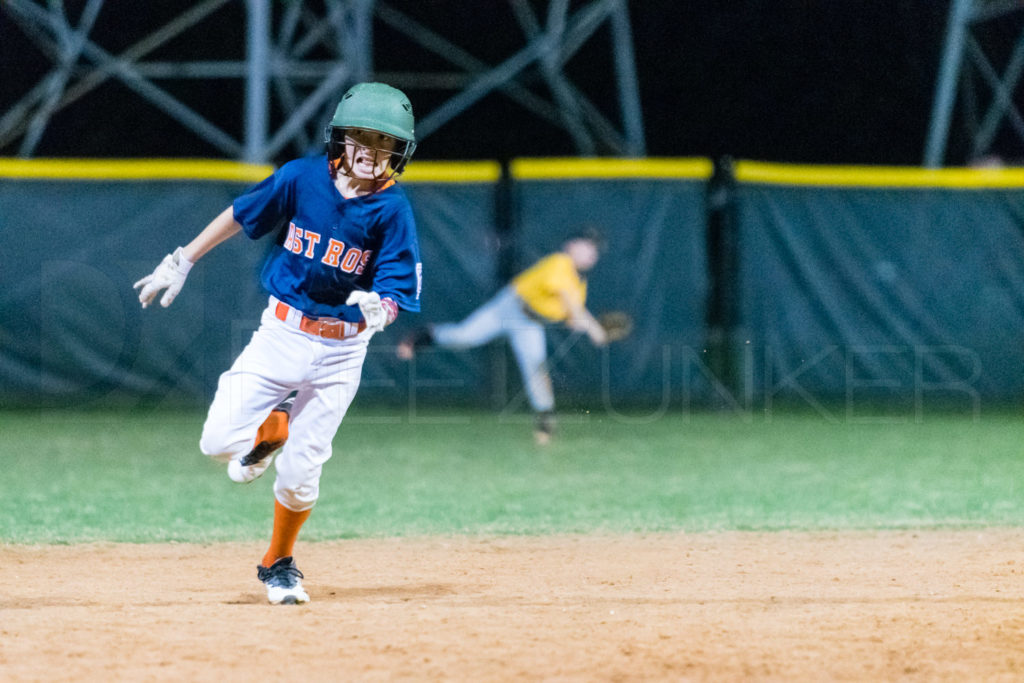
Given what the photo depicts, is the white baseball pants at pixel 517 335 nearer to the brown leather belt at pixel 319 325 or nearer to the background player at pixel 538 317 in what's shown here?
the background player at pixel 538 317

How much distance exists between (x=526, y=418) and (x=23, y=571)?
771 cm

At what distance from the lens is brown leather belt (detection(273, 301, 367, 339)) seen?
528cm

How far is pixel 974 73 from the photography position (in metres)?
20.2

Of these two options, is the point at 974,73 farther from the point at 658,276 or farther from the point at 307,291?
the point at 307,291

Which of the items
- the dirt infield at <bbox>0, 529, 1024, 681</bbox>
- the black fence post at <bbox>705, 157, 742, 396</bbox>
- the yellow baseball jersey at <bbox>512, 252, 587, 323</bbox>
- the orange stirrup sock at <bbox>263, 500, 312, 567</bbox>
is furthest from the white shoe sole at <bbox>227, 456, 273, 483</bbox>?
the black fence post at <bbox>705, 157, 742, 396</bbox>

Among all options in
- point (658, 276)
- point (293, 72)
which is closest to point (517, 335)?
point (658, 276)

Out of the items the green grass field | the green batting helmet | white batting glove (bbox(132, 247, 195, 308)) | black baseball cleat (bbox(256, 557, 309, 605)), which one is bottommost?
the green grass field

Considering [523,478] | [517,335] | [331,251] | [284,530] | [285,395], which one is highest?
[331,251]

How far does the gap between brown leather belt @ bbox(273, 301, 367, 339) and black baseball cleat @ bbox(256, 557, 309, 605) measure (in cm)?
94

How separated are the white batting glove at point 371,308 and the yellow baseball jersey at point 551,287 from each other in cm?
647

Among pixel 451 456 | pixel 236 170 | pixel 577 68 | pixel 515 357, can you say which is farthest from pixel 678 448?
pixel 577 68

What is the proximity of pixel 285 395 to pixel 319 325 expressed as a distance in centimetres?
34

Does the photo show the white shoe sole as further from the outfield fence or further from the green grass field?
the outfield fence

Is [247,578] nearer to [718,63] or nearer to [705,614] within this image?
[705,614]
